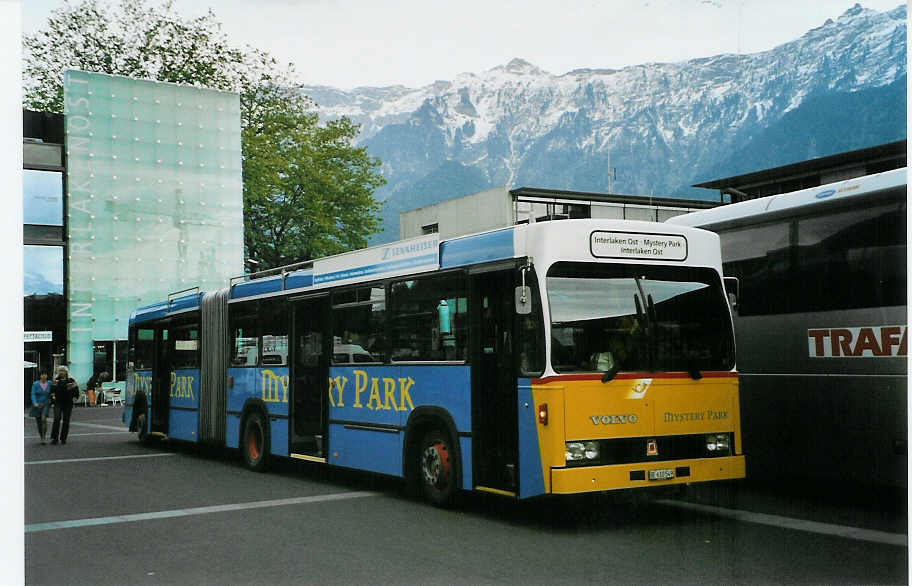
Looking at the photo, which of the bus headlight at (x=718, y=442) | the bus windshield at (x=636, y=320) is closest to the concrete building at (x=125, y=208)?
the bus windshield at (x=636, y=320)

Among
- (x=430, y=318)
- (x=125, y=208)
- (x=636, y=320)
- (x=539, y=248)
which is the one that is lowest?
(x=636, y=320)

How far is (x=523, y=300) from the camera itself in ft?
28.1

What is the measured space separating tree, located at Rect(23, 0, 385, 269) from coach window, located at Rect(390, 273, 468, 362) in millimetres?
2557

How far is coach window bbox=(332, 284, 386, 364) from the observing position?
36.9 ft

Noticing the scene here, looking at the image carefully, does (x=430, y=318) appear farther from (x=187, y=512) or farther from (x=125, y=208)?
(x=125, y=208)

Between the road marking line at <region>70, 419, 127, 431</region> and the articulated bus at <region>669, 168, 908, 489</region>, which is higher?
the articulated bus at <region>669, 168, 908, 489</region>

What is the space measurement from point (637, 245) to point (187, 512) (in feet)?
17.7

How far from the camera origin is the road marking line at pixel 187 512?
9383mm

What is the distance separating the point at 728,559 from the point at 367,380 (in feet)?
17.1

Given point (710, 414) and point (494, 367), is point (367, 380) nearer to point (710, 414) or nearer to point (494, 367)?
point (494, 367)

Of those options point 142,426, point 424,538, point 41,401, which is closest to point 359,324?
point 424,538

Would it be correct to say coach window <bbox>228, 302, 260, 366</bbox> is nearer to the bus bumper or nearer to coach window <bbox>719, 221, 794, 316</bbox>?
coach window <bbox>719, 221, 794, 316</bbox>

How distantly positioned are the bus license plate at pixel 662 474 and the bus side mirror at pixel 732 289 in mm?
2082

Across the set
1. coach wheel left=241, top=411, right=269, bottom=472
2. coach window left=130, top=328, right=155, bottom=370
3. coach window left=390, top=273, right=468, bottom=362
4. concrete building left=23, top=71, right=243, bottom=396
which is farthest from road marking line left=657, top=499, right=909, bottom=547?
coach window left=130, top=328, right=155, bottom=370
